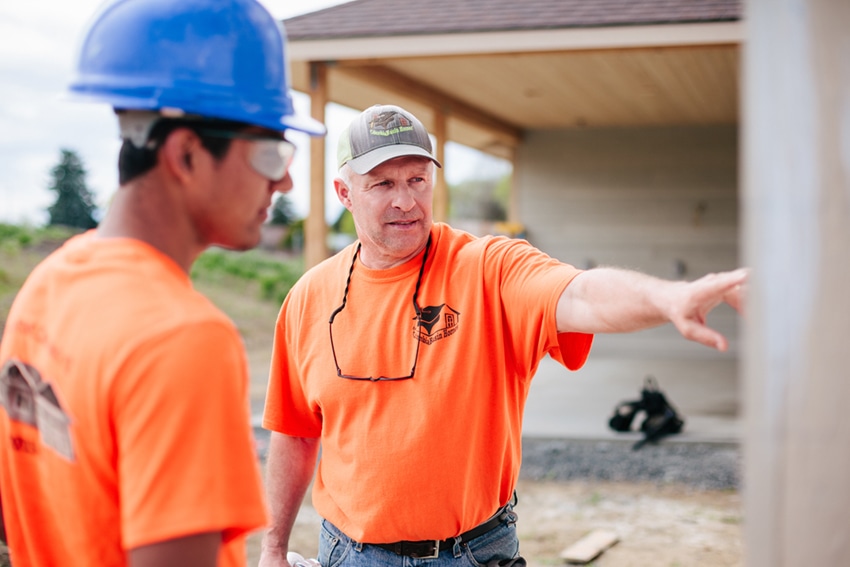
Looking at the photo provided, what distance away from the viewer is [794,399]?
39.6 inches

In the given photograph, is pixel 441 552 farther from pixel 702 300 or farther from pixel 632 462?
pixel 632 462

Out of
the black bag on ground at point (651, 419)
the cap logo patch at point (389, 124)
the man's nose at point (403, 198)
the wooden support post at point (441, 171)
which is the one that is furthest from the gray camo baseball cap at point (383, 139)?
the wooden support post at point (441, 171)

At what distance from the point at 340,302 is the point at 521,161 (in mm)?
12043

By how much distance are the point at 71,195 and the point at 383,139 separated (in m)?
28.2

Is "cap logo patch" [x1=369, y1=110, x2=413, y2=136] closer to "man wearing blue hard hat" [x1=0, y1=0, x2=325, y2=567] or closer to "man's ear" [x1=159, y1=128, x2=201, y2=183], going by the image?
"man wearing blue hard hat" [x1=0, y1=0, x2=325, y2=567]

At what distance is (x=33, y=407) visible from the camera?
4.21ft

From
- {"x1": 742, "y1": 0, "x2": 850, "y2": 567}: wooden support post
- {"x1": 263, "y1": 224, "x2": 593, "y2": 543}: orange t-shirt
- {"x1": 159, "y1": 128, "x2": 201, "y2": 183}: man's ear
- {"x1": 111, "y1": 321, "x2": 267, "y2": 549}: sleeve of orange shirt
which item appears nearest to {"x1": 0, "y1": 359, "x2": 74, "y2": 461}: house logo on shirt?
{"x1": 111, "y1": 321, "x2": 267, "y2": 549}: sleeve of orange shirt

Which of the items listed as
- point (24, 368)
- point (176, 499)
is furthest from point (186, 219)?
point (176, 499)

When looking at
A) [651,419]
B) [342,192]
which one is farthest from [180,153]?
[651,419]

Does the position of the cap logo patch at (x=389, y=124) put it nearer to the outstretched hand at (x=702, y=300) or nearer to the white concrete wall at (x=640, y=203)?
the outstretched hand at (x=702, y=300)

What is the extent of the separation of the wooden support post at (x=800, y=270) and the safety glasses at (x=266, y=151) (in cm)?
71

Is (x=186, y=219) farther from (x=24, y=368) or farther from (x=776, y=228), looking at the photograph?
(x=776, y=228)

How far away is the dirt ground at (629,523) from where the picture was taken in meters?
5.36

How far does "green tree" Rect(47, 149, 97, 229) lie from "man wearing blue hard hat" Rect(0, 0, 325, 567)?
27.0 meters
